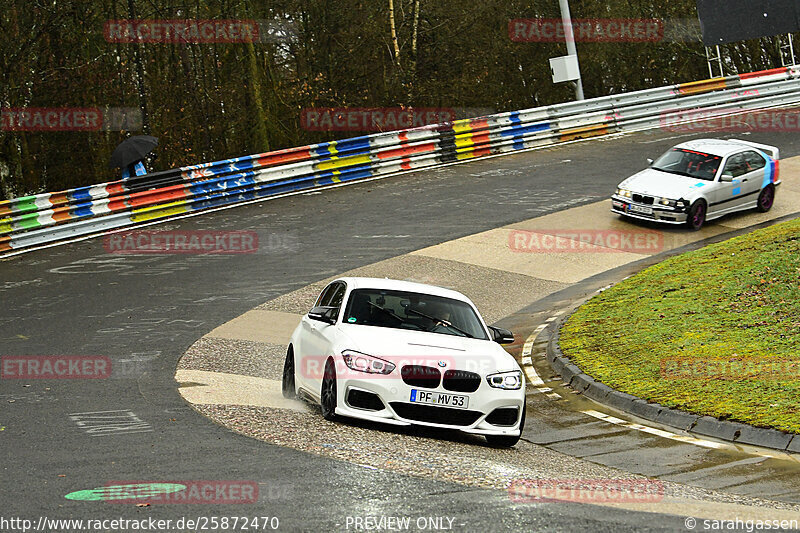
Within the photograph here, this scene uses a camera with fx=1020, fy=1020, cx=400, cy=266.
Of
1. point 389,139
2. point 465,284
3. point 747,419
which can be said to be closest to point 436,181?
point 389,139

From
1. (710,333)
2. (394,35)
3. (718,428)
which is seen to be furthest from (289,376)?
(394,35)

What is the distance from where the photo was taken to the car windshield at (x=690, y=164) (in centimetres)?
2288

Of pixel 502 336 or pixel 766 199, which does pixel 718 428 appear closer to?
pixel 502 336

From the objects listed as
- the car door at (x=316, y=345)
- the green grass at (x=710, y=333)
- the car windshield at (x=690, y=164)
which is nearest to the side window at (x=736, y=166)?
the car windshield at (x=690, y=164)

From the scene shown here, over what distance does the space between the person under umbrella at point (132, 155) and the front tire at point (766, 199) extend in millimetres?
14132

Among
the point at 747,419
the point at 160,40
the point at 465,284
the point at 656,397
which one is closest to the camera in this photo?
the point at 747,419

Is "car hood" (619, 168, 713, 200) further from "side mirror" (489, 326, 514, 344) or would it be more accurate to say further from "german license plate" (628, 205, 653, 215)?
"side mirror" (489, 326, 514, 344)

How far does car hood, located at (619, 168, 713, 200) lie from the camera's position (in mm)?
22281

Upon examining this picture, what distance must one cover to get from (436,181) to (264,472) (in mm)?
19400

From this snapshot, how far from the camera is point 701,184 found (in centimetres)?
2253

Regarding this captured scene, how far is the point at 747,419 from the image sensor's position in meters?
10.7

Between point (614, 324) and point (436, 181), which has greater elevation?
point (436, 181)

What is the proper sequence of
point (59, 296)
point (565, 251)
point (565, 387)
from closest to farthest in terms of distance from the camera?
point (565, 387), point (59, 296), point (565, 251)

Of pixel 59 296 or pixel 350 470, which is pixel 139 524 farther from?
pixel 59 296
